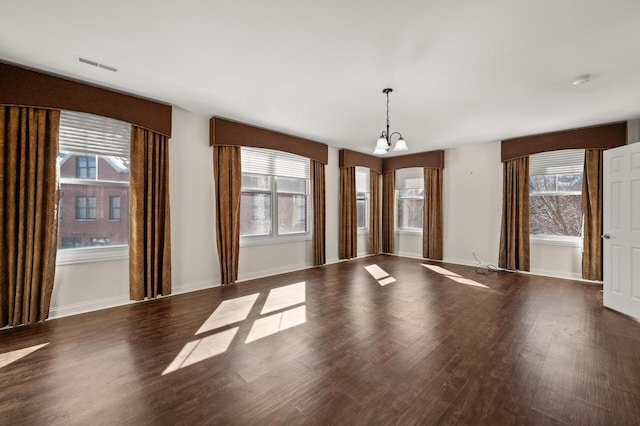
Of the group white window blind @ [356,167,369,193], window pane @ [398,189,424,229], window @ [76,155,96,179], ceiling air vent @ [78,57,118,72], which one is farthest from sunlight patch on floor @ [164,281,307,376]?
window pane @ [398,189,424,229]

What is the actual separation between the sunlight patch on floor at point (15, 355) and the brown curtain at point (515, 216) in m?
6.95

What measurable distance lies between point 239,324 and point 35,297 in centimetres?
213

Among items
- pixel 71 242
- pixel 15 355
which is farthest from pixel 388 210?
pixel 15 355

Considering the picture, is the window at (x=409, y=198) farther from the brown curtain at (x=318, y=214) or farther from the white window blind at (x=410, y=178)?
the brown curtain at (x=318, y=214)

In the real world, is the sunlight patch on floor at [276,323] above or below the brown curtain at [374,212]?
below

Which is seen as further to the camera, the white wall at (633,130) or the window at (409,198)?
the window at (409,198)

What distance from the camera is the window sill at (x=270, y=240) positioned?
191 inches

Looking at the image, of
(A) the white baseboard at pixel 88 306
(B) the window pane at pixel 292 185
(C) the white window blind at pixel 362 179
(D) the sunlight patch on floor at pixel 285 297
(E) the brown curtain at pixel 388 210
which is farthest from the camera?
(E) the brown curtain at pixel 388 210

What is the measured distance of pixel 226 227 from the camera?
4.37 m

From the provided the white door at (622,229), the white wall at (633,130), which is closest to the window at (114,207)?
the white door at (622,229)

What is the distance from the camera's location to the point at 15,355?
2.31 meters

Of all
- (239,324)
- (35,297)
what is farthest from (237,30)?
(35,297)

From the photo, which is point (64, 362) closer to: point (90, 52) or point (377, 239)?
point (90, 52)

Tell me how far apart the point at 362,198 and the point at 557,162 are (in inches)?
156
